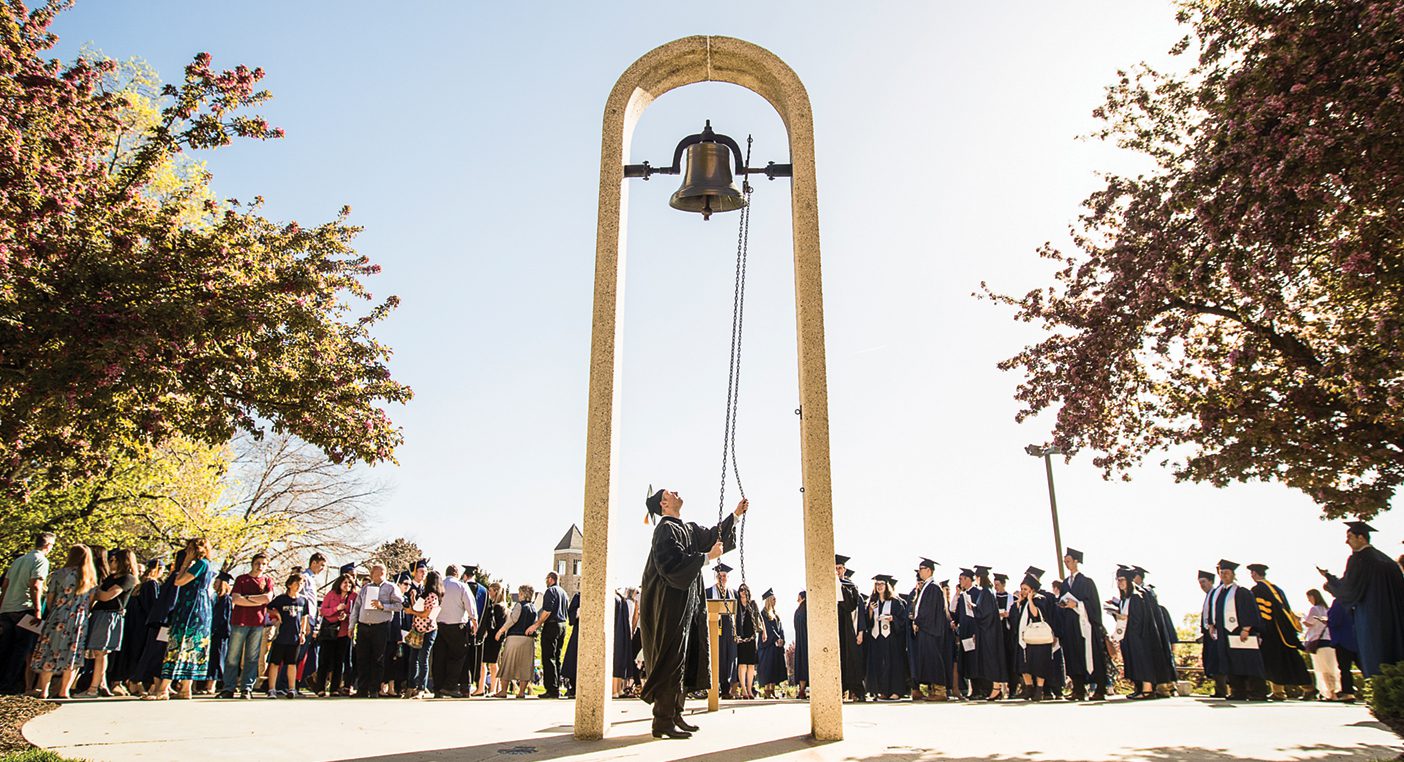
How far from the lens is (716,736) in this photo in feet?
19.5

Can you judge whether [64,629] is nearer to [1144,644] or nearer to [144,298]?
[144,298]

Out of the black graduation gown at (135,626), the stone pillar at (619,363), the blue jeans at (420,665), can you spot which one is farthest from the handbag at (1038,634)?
the black graduation gown at (135,626)

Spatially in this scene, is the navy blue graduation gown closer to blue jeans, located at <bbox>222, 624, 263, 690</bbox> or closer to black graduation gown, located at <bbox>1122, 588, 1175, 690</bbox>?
black graduation gown, located at <bbox>1122, 588, 1175, 690</bbox>

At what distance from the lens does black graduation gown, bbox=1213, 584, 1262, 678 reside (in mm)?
12445

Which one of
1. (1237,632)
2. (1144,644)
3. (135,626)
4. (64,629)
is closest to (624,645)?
(135,626)

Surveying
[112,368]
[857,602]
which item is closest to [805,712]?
[857,602]

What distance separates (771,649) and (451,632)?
23.2ft

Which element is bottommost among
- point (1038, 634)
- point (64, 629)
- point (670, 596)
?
point (1038, 634)

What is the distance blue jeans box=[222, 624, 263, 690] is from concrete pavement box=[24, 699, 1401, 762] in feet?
9.54

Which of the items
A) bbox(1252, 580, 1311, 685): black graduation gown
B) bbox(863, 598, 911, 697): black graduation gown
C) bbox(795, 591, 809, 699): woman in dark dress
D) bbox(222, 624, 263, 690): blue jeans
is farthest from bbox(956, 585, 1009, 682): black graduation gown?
bbox(222, 624, 263, 690): blue jeans

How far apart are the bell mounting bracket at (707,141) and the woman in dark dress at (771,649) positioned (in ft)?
38.7

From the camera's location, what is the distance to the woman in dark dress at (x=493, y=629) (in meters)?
14.7

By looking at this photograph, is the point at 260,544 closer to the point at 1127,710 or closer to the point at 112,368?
the point at 112,368

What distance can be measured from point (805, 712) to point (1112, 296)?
313 inches
